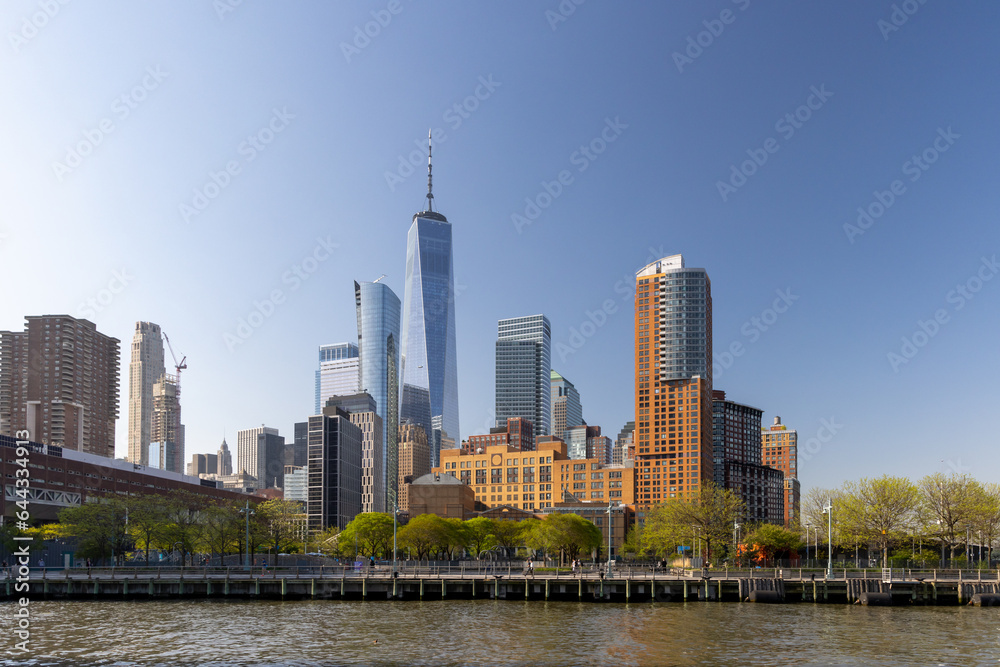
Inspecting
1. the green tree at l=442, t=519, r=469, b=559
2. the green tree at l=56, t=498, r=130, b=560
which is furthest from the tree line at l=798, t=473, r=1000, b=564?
the green tree at l=56, t=498, r=130, b=560

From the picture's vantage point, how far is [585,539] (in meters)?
152

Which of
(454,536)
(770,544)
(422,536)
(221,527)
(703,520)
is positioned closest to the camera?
(221,527)

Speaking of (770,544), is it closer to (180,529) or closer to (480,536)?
(480,536)

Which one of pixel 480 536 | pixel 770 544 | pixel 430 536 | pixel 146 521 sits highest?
pixel 146 521

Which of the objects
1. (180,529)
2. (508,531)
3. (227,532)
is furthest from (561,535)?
(180,529)

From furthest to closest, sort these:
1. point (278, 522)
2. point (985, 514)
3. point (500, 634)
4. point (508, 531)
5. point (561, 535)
Result: 1. point (508, 531)
2. point (561, 535)
3. point (278, 522)
4. point (985, 514)
5. point (500, 634)

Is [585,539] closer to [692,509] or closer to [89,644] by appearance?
[692,509]

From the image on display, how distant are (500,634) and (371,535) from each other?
8322 cm

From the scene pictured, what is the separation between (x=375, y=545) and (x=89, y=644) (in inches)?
3362

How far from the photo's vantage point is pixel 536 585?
86812 mm

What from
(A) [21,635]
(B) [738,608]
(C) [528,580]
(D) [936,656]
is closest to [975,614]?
(B) [738,608]

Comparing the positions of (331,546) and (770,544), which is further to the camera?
(331,546)

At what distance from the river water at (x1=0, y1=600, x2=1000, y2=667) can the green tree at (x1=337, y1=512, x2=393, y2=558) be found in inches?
2300

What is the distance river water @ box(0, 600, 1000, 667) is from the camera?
54.1m
